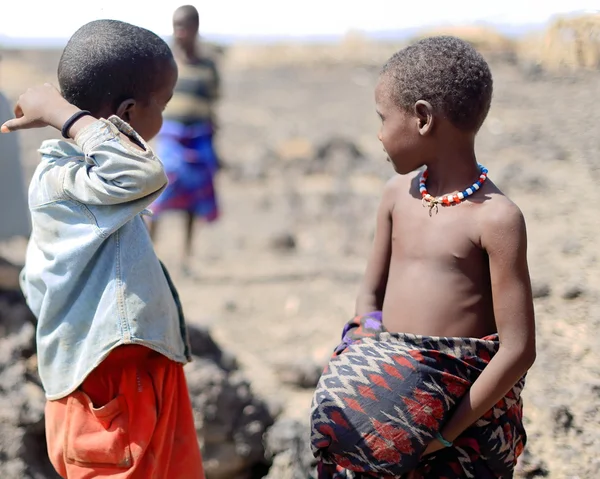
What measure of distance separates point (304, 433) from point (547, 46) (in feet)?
13.7

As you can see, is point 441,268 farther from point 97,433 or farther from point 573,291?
point 573,291

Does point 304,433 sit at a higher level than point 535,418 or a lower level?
lower

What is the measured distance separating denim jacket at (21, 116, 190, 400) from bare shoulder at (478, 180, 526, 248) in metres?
0.71

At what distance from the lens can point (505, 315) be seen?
158 centimetres

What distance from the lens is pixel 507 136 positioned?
866 centimetres

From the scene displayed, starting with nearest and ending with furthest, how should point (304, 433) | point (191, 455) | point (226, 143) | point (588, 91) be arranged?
point (191, 455) < point (304, 433) < point (588, 91) < point (226, 143)

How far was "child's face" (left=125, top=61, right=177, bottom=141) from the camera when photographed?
5.78 ft

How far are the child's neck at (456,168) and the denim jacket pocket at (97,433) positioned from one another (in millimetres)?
Result: 927

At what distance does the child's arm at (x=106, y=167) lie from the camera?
158 cm

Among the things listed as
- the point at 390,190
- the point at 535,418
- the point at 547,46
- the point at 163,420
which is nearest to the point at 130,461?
the point at 163,420

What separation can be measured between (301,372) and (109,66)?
240cm

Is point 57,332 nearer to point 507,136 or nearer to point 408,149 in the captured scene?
point 408,149

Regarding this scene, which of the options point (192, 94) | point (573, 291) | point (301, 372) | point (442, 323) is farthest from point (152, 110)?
point (192, 94)

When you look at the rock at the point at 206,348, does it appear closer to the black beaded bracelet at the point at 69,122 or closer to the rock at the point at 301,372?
the rock at the point at 301,372
